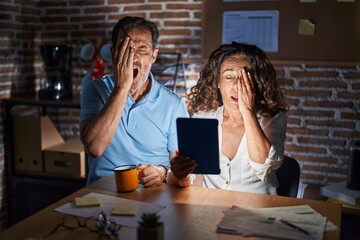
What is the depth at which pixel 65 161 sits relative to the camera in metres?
3.09

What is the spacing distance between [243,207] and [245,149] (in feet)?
1.63

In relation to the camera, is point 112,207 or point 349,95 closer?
point 112,207

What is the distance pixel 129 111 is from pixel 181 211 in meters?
0.78

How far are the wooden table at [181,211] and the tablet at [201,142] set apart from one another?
0.11 metres

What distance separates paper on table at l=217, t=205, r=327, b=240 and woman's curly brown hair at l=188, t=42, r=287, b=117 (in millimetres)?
663

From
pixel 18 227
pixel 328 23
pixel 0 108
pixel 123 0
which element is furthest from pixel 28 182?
pixel 328 23

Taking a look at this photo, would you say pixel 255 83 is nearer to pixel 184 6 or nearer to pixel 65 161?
pixel 184 6

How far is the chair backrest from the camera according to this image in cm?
209

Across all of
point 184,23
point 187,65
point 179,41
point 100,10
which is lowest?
point 187,65

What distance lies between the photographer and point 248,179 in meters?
2.02

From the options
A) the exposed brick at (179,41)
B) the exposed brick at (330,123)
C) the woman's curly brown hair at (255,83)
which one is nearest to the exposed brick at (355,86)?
the exposed brick at (330,123)

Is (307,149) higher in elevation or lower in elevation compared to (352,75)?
lower

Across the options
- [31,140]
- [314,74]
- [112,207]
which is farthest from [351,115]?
[31,140]

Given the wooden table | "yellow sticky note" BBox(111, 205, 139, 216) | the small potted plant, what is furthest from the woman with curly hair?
the small potted plant
